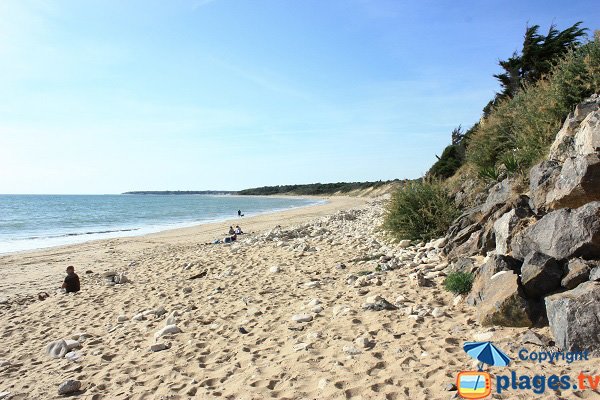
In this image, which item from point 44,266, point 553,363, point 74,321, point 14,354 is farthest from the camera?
point 44,266

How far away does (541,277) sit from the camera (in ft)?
14.0

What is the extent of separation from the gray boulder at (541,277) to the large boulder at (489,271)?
424 millimetres

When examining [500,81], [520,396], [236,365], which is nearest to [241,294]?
[236,365]

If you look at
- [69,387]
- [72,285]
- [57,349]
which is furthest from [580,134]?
[72,285]

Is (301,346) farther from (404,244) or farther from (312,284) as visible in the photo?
(404,244)

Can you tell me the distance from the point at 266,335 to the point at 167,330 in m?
1.53

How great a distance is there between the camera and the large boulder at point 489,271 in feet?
15.9

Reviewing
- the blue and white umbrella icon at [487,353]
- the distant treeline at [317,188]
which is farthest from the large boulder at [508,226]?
the distant treeline at [317,188]

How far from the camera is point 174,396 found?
3.93 m

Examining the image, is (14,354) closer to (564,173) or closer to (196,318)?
(196,318)

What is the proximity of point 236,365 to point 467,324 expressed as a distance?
2687mm

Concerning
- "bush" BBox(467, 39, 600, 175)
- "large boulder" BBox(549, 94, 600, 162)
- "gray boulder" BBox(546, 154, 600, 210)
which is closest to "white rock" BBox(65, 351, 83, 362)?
"gray boulder" BBox(546, 154, 600, 210)

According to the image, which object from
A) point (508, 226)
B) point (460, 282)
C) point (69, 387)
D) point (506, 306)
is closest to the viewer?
point (506, 306)

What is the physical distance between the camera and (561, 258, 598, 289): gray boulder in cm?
408
